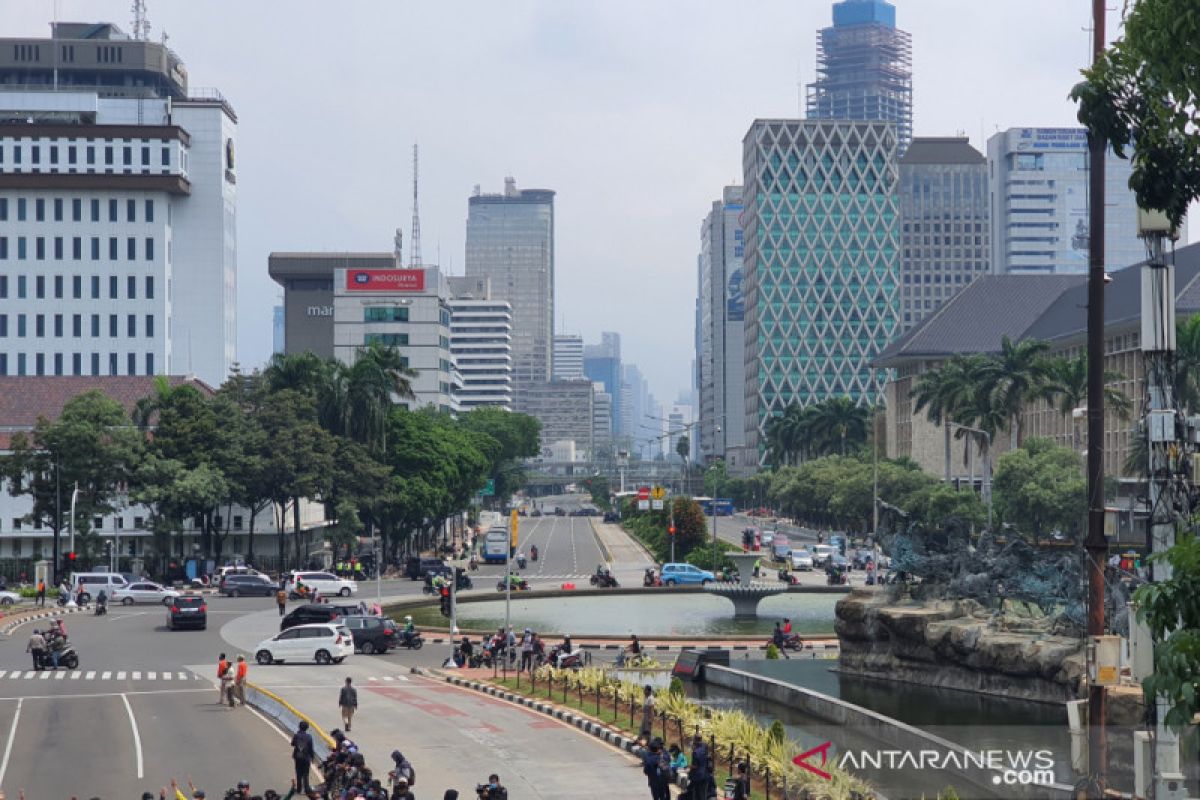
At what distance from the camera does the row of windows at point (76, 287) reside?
536ft

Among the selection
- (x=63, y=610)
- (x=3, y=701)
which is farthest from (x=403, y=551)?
(x=3, y=701)

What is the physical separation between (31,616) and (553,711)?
40.6m

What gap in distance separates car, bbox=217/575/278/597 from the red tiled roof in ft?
84.8

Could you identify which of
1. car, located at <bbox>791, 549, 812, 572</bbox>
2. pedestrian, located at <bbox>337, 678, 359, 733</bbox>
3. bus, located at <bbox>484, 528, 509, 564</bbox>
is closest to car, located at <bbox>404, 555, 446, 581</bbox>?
bus, located at <bbox>484, 528, 509, 564</bbox>

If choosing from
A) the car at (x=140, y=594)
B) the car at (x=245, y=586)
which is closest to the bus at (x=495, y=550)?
the car at (x=245, y=586)

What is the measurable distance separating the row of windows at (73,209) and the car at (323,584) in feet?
305

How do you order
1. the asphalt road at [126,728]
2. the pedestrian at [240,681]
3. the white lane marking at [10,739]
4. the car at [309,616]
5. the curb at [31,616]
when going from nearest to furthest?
the asphalt road at [126,728], the white lane marking at [10,739], the pedestrian at [240,681], the car at [309,616], the curb at [31,616]

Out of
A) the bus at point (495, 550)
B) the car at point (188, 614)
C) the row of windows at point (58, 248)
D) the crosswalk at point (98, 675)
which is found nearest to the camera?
the crosswalk at point (98, 675)

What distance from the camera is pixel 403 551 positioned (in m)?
126

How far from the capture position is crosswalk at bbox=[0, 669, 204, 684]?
49812 millimetres

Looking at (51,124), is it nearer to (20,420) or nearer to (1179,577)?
(20,420)

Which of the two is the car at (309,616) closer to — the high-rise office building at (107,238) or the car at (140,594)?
the car at (140,594)

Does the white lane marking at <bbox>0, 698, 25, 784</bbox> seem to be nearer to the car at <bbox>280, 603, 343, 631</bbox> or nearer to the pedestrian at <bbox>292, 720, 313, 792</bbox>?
the pedestrian at <bbox>292, 720, 313, 792</bbox>

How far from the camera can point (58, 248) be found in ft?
536
